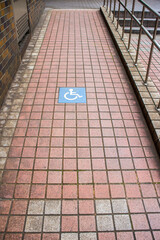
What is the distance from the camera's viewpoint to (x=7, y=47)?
12.5ft

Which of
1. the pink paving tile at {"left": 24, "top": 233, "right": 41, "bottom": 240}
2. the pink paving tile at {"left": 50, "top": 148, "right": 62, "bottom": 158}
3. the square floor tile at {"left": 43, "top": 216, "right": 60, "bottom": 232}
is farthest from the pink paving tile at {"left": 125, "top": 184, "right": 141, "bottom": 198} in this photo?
the pink paving tile at {"left": 24, "top": 233, "right": 41, "bottom": 240}


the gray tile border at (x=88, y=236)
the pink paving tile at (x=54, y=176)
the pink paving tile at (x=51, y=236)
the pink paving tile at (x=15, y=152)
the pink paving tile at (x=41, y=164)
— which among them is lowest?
the gray tile border at (x=88, y=236)

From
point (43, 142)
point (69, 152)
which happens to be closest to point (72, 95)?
point (43, 142)

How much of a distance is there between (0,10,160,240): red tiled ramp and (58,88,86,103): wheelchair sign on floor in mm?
95

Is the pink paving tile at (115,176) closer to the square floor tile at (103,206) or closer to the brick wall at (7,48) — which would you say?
the square floor tile at (103,206)

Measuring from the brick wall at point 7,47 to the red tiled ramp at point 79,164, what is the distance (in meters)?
0.26

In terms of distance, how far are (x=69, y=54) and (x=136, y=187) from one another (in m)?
3.80

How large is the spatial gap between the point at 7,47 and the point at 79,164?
2559mm

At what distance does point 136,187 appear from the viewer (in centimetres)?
242

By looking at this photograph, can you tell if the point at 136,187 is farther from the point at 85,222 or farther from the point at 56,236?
the point at 56,236

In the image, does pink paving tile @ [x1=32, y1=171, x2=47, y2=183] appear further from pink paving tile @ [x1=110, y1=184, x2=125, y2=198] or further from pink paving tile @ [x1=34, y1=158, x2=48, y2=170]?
pink paving tile @ [x1=110, y1=184, x2=125, y2=198]

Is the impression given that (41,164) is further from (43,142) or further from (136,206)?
(136,206)

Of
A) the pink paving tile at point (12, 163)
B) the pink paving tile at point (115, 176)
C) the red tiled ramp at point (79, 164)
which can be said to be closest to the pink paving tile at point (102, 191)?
the red tiled ramp at point (79, 164)

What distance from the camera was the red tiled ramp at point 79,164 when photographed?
211cm
